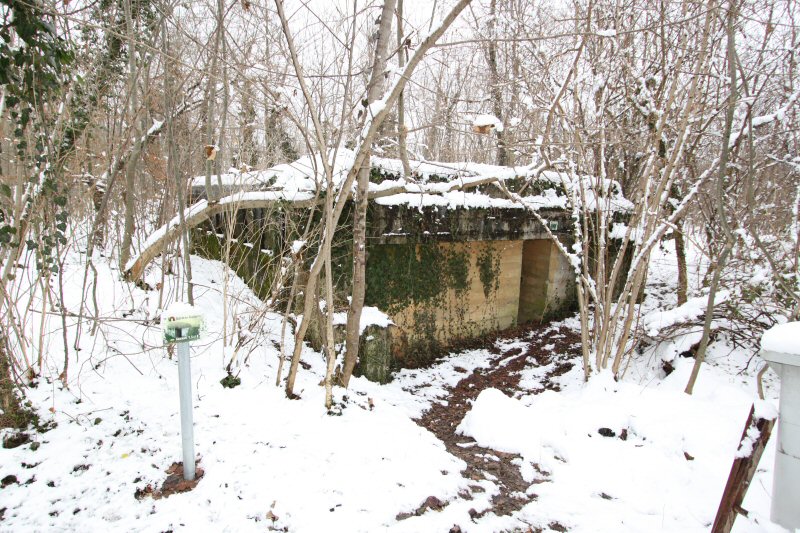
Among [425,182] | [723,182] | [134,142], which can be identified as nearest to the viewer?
[723,182]

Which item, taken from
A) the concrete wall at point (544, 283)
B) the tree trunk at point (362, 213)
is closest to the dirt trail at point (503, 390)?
the concrete wall at point (544, 283)

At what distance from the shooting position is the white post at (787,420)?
1.75 m

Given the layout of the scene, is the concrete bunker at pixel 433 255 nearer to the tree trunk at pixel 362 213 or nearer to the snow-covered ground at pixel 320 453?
the tree trunk at pixel 362 213

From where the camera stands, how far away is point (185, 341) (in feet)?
7.39

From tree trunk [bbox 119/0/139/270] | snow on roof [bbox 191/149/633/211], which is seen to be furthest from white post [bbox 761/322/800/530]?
tree trunk [bbox 119/0/139/270]

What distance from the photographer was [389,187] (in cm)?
431

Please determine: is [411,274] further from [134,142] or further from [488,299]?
[134,142]

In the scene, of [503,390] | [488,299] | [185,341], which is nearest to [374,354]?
[503,390]

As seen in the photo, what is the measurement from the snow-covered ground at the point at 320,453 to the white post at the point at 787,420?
0.64m

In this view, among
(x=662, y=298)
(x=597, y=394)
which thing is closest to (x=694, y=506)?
(x=597, y=394)

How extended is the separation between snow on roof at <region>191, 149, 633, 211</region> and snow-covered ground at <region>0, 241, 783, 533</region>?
150 centimetres

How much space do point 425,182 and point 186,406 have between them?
13.3 feet

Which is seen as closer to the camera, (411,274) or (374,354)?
(374,354)

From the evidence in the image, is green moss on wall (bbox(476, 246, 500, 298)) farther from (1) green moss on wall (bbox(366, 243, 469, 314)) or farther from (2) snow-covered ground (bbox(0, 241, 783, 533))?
(2) snow-covered ground (bbox(0, 241, 783, 533))
